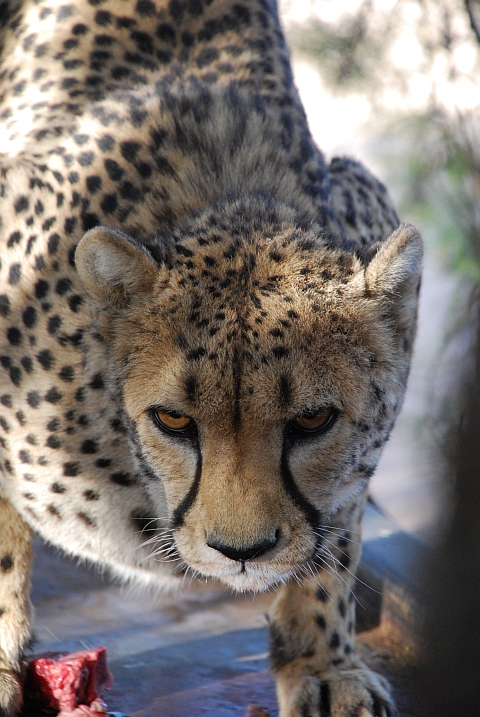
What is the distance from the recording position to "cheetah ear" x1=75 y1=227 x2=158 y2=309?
1.80 meters

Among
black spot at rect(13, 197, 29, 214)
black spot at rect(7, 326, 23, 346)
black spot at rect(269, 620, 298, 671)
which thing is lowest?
black spot at rect(269, 620, 298, 671)

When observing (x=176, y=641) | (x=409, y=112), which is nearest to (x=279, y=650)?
(x=176, y=641)

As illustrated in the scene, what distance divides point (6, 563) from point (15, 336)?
1.93ft

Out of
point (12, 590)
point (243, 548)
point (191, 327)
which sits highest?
point (191, 327)

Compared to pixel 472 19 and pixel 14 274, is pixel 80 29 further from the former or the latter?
pixel 472 19

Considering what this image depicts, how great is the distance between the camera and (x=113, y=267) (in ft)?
6.09

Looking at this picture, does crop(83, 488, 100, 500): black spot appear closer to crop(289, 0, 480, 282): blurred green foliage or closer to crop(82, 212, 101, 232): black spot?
crop(82, 212, 101, 232): black spot

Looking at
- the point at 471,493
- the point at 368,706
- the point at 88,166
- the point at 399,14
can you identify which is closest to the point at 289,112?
the point at 88,166

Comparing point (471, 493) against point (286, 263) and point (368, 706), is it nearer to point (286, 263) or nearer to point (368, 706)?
point (286, 263)

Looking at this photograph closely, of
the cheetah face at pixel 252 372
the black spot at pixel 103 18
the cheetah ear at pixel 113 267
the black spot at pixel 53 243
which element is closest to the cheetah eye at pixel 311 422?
the cheetah face at pixel 252 372

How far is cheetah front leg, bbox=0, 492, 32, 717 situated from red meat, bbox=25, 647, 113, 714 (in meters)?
0.05

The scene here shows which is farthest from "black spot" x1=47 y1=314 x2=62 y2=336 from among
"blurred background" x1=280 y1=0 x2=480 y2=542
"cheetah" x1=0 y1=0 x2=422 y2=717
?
"blurred background" x1=280 y1=0 x2=480 y2=542

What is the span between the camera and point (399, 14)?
17.7 feet

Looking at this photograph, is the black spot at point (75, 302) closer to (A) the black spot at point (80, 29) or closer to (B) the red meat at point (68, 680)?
(B) the red meat at point (68, 680)
